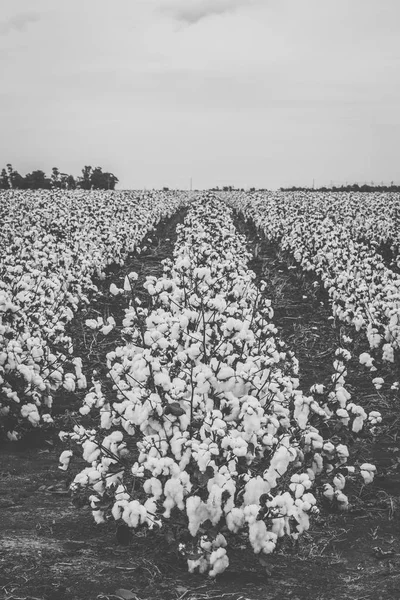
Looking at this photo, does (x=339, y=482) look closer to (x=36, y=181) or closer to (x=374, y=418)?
(x=374, y=418)

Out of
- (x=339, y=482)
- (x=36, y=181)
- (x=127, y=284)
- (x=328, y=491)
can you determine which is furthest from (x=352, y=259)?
(x=36, y=181)

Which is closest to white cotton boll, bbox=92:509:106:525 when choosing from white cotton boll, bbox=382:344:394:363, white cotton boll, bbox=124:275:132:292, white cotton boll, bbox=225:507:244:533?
white cotton boll, bbox=225:507:244:533

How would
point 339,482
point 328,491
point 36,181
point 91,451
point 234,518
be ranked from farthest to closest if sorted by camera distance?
point 36,181, point 328,491, point 339,482, point 91,451, point 234,518

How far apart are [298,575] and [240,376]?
4.17ft

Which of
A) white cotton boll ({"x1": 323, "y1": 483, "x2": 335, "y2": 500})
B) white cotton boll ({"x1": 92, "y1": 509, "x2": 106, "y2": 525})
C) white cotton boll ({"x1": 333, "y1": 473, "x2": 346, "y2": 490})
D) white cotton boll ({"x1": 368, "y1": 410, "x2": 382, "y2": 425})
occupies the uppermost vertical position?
white cotton boll ({"x1": 368, "y1": 410, "x2": 382, "y2": 425})

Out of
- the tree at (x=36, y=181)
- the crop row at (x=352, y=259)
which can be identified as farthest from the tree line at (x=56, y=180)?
the crop row at (x=352, y=259)

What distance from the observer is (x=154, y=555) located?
4.25 meters

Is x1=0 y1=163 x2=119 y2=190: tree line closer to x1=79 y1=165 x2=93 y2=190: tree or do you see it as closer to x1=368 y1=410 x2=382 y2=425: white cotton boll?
x1=79 y1=165 x2=93 y2=190: tree

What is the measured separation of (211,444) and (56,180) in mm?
79758

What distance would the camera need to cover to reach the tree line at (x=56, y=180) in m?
74.9

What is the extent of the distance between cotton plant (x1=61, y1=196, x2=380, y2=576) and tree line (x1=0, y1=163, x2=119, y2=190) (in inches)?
2706

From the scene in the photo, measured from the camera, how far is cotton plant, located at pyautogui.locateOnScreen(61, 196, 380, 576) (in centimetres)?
376

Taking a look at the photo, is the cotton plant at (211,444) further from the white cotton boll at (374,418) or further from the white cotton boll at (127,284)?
the white cotton boll at (127,284)

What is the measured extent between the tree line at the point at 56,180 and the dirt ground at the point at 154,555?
6799 centimetres
